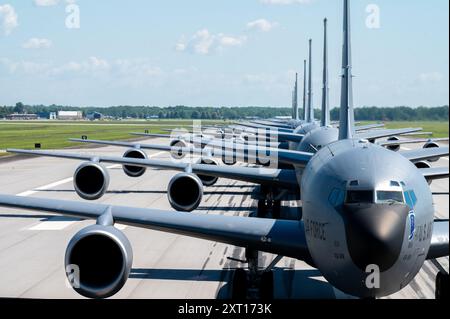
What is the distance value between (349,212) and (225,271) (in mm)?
7665

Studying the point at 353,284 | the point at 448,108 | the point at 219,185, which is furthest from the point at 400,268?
the point at 219,185

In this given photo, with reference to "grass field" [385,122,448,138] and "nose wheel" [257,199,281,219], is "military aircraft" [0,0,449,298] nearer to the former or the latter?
"grass field" [385,122,448,138]

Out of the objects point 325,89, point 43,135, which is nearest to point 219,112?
point 43,135

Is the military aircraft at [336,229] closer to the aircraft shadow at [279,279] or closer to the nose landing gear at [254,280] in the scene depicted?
the nose landing gear at [254,280]

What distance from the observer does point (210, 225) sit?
12086 millimetres

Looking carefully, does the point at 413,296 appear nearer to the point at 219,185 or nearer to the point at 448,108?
the point at 448,108

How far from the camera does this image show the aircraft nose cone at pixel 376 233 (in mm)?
8672

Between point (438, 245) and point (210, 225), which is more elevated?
point (210, 225)

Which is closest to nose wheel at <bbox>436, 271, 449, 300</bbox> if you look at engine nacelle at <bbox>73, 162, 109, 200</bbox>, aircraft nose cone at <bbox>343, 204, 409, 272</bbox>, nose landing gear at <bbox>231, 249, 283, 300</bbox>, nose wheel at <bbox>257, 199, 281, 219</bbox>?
nose landing gear at <bbox>231, 249, 283, 300</bbox>

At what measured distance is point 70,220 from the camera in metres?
23.8

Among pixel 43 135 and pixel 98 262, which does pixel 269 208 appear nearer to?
pixel 98 262

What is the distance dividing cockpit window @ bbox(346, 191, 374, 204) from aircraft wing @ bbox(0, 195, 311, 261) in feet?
7.77

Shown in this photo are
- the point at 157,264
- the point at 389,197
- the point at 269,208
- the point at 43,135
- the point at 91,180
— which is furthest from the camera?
the point at 43,135

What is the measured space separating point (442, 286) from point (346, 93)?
17.9 ft
